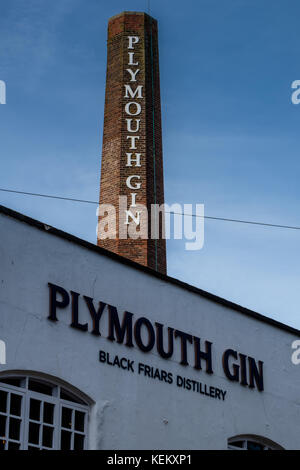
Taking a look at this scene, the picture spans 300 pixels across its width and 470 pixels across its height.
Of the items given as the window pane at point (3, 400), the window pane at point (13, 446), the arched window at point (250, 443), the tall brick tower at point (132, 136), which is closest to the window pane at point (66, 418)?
Result: the window pane at point (13, 446)

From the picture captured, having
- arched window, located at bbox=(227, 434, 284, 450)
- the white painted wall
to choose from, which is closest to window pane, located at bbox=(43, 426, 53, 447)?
the white painted wall

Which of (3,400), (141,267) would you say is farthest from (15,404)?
(141,267)

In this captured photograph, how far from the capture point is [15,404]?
10742 millimetres

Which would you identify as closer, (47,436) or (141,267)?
(47,436)

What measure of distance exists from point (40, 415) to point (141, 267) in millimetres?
3027

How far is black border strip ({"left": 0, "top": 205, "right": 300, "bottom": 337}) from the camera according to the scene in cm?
1147

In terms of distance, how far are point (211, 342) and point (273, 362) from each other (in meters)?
1.71

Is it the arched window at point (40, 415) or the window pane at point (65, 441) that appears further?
the window pane at point (65, 441)

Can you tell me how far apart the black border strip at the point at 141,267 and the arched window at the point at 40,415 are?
2.06 meters

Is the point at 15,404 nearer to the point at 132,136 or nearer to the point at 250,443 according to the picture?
the point at 250,443

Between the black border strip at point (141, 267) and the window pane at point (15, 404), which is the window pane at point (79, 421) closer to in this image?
the window pane at point (15, 404)

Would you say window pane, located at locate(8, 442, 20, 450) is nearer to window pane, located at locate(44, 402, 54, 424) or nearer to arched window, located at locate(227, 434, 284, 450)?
window pane, located at locate(44, 402, 54, 424)

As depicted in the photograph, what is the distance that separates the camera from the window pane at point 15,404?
1069 centimetres
